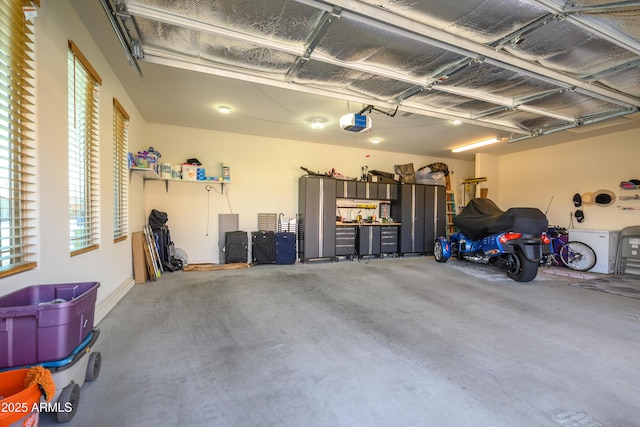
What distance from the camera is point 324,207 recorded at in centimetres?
648

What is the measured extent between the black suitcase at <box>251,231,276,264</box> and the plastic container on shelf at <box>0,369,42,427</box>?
4698 millimetres

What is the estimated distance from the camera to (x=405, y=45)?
2541 mm

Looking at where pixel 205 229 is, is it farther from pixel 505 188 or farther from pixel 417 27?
pixel 505 188

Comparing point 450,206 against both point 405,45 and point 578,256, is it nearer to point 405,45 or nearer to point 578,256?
point 578,256

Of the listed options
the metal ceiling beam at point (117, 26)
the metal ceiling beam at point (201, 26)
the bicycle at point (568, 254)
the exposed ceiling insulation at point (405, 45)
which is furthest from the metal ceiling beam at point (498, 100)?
the metal ceiling beam at point (117, 26)

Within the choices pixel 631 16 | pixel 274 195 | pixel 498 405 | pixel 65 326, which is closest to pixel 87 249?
pixel 65 326

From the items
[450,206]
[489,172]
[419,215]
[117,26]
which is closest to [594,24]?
[117,26]

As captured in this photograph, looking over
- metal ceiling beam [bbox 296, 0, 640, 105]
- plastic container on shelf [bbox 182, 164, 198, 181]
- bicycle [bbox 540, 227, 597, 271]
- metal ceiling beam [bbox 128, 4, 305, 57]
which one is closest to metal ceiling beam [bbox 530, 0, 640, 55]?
metal ceiling beam [bbox 296, 0, 640, 105]

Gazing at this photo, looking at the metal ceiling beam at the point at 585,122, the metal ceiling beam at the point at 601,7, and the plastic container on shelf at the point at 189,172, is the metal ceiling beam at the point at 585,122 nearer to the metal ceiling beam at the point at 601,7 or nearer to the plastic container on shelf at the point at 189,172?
the metal ceiling beam at the point at 601,7

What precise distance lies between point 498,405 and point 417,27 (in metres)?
2.75

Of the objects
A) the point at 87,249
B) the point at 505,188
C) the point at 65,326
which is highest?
the point at 505,188

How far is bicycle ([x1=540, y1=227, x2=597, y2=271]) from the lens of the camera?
586 centimetres

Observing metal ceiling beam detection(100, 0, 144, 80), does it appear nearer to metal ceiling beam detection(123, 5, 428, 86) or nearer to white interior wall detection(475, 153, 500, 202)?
metal ceiling beam detection(123, 5, 428, 86)

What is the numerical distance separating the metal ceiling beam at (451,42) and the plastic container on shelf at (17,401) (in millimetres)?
2694
